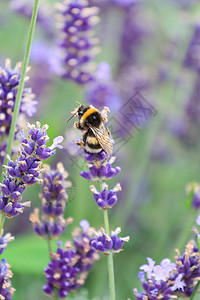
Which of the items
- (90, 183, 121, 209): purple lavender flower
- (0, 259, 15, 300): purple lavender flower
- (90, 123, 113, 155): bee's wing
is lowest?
(0, 259, 15, 300): purple lavender flower

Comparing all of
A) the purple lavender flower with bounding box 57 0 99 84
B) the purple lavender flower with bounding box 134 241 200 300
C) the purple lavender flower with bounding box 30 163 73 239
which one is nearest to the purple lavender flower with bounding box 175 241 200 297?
the purple lavender flower with bounding box 134 241 200 300

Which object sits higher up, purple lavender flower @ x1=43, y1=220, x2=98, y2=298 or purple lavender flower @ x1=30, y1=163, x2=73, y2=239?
purple lavender flower @ x1=30, y1=163, x2=73, y2=239

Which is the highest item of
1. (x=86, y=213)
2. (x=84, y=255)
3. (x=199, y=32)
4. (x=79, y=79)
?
(x=199, y=32)

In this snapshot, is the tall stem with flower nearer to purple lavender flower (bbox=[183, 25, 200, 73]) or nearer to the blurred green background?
the blurred green background

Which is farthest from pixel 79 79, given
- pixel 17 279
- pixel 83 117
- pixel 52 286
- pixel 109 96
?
pixel 52 286

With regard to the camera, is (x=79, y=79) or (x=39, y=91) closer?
(x=79, y=79)

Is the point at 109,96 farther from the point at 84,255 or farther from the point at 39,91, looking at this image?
the point at 84,255

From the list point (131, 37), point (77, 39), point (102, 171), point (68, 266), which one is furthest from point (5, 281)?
point (131, 37)

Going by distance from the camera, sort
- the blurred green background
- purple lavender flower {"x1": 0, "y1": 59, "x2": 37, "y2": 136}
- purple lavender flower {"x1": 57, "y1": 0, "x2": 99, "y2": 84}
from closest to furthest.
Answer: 1. purple lavender flower {"x1": 0, "y1": 59, "x2": 37, "y2": 136}
2. purple lavender flower {"x1": 57, "y1": 0, "x2": 99, "y2": 84}
3. the blurred green background
